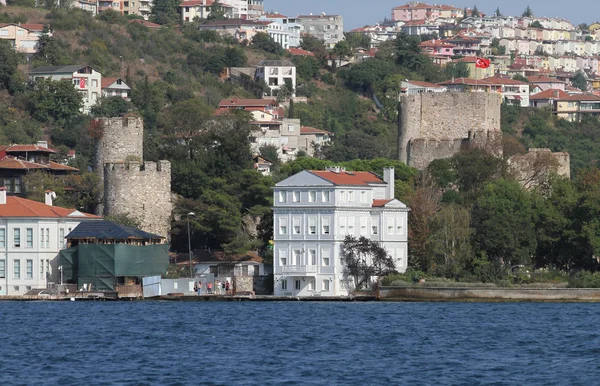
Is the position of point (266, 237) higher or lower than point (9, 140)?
lower

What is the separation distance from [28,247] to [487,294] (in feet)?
63.2

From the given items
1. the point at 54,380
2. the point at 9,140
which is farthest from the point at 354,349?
the point at 9,140

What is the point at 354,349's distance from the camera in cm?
4531

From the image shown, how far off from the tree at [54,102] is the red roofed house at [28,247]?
4062 centimetres

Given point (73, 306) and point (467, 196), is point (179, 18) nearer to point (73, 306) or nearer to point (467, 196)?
point (467, 196)

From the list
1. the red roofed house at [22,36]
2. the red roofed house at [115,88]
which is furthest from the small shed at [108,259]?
the red roofed house at [22,36]

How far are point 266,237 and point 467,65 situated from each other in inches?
3841

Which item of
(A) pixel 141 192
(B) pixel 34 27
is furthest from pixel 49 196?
(B) pixel 34 27

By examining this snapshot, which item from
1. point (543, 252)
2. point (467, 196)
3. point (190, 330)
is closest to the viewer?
point (190, 330)

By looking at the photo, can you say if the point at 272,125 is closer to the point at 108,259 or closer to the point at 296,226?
the point at 296,226

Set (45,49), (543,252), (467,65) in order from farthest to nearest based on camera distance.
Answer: (467,65) < (45,49) < (543,252)

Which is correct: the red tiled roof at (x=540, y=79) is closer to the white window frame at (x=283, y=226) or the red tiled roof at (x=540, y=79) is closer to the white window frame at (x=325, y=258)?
the white window frame at (x=283, y=226)

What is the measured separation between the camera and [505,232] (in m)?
65.4

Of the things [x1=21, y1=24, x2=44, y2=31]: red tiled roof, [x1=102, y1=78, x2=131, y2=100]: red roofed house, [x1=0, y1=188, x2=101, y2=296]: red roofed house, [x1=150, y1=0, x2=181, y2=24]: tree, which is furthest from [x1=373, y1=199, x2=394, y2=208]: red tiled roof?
[x1=150, y1=0, x2=181, y2=24]: tree
